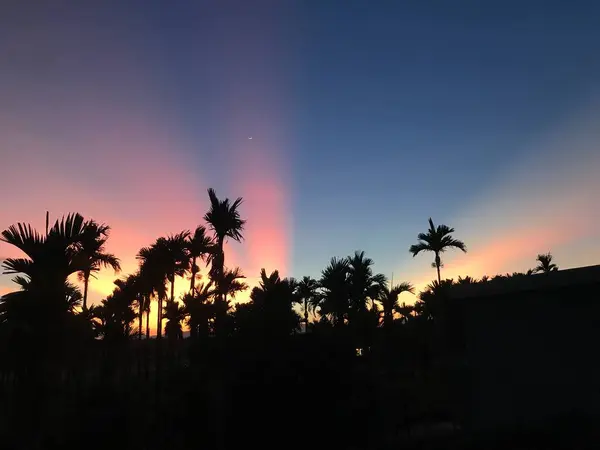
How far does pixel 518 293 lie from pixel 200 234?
71.8 feet

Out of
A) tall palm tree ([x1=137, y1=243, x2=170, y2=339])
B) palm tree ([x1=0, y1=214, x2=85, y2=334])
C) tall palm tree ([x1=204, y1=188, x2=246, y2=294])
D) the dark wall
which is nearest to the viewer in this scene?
palm tree ([x1=0, y1=214, x2=85, y2=334])

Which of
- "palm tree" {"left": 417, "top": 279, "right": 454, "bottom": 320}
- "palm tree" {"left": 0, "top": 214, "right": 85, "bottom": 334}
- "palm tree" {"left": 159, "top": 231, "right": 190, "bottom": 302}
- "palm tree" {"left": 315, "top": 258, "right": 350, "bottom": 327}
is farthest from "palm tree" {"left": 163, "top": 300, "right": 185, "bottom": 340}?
"palm tree" {"left": 0, "top": 214, "right": 85, "bottom": 334}

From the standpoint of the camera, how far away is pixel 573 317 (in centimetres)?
992

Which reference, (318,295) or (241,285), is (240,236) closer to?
(318,295)

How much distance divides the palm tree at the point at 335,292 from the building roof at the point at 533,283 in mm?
13029

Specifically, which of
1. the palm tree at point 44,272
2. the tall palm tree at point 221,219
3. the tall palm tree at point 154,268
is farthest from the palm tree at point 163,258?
the palm tree at point 44,272

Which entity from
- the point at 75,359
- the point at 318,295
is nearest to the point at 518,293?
the point at 75,359

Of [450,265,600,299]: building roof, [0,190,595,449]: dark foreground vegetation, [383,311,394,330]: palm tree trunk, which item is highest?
[383,311,394,330]: palm tree trunk

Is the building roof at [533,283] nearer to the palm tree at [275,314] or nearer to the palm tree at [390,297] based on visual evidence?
the palm tree at [275,314]

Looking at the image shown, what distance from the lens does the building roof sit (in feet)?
31.1

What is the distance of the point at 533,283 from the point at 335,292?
573 inches

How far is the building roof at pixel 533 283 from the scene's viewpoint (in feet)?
31.1

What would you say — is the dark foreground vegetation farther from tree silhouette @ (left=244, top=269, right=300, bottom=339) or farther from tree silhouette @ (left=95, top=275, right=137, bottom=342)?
tree silhouette @ (left=95, top=275, right=137, bottom=342)

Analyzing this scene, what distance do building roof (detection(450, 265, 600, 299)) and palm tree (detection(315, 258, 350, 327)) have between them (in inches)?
513
